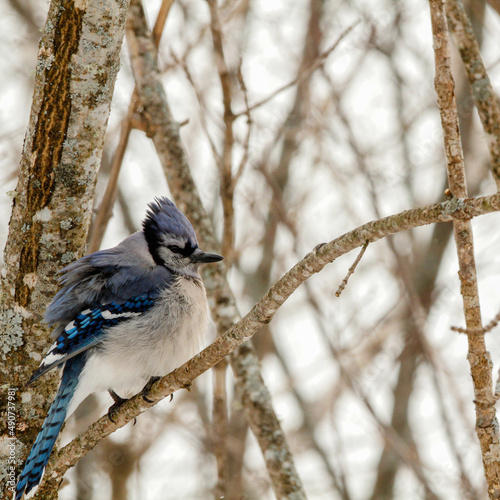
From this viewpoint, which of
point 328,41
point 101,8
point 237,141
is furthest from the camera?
point 328,41

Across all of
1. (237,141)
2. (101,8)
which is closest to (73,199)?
(101,8)

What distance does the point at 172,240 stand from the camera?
309 cm

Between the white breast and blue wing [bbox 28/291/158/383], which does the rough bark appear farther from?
the white breast

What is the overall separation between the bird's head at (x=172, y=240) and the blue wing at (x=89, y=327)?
251mm

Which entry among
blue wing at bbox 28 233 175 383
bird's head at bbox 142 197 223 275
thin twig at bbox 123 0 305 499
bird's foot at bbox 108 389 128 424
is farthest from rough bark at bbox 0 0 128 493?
thin twig at bbox 123 0 305 499

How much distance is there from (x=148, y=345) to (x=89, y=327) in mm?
270

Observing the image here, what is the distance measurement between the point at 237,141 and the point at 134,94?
1.31 m

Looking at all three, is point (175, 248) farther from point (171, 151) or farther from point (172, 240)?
point (171, 151)

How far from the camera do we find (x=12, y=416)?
7.83 feet

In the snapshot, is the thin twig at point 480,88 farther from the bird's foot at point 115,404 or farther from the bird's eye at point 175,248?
the bird's foot at point 115,404

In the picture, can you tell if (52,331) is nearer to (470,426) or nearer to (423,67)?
(470,426)

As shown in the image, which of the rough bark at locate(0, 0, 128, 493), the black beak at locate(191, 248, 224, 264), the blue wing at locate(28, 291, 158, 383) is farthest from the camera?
the black beak at locate(191, 248, 224, 264)

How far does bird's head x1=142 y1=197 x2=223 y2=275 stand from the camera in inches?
119

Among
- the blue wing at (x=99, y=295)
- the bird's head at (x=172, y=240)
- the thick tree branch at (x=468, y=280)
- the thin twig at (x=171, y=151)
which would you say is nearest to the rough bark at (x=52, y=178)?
the blue wing at (x=99, y=295)
